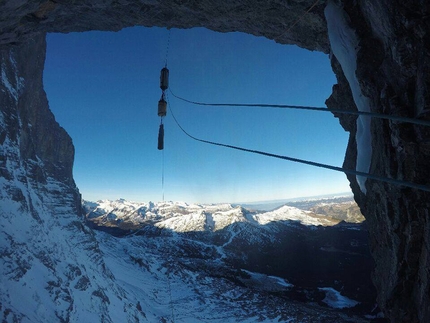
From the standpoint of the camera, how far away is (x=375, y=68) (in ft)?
25.3

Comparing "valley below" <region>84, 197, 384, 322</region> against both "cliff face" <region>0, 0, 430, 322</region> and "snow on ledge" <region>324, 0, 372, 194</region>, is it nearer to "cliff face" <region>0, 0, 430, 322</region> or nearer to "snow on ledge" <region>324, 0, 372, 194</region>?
"cliff face" <region>0, 0, 430, 322</region>

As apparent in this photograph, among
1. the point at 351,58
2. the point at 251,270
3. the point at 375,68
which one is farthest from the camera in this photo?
the point at 251,270

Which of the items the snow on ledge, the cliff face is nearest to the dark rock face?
the cliff face

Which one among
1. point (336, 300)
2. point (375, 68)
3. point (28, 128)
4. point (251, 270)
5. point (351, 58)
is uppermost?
point (28, 128)

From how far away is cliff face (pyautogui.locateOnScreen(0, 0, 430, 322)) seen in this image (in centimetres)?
633

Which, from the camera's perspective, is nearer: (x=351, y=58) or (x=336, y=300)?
(x=351, y=58)

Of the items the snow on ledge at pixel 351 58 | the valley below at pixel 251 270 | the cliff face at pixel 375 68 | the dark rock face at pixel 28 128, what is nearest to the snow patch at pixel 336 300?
the valley below at pixel 251 270

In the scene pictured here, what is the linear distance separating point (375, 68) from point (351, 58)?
1.54 m

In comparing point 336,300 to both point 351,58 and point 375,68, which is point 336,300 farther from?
point 375,68

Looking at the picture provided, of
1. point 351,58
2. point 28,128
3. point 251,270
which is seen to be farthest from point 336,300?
point 28,128

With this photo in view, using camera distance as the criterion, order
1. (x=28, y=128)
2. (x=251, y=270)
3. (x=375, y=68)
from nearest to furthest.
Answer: (x=375, y=68) → (x=28, y=128) → (x=251, y=270)

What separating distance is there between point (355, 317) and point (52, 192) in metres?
114

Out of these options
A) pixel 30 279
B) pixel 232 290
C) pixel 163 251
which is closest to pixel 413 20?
pixel 30 279

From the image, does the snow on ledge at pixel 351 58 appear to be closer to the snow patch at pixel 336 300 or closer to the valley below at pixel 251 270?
the valley below at pixel 251 270
